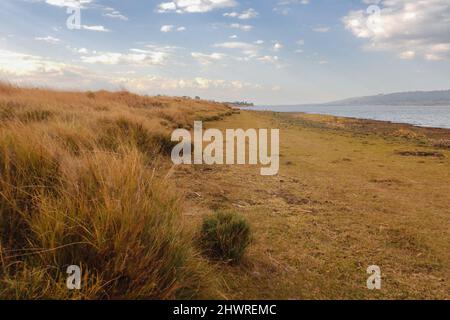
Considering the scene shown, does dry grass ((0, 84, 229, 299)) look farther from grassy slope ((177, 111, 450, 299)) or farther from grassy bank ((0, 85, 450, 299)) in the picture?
grassy slope ((177, 111, 450, 299))

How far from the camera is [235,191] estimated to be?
6387 millimetres

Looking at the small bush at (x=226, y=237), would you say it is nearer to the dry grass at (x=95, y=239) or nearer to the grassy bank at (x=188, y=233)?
the grassy bank at (x=188, y=233)

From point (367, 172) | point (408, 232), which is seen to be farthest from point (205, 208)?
point (367, 172)

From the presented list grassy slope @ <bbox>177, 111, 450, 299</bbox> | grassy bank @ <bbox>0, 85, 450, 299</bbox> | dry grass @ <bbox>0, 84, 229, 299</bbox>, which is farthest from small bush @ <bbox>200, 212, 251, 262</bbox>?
dry grass @ <bbox>0, 84, 229, 299</bbox>

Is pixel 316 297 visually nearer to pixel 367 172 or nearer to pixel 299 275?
pixel 299 275

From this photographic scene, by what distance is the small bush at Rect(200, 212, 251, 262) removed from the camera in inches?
136

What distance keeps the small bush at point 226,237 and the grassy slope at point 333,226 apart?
16 centimetres

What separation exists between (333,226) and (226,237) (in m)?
2.02

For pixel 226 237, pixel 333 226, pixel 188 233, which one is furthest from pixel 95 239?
pixel 333 226

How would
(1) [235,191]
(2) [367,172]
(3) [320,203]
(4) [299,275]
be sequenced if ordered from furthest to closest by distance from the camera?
(2) [367,172], (1) [235,191], (3) [320,203], (4) [299,275]

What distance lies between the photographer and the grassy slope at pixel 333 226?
10.7 ft

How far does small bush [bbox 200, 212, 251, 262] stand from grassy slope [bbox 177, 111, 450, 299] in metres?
0.16
